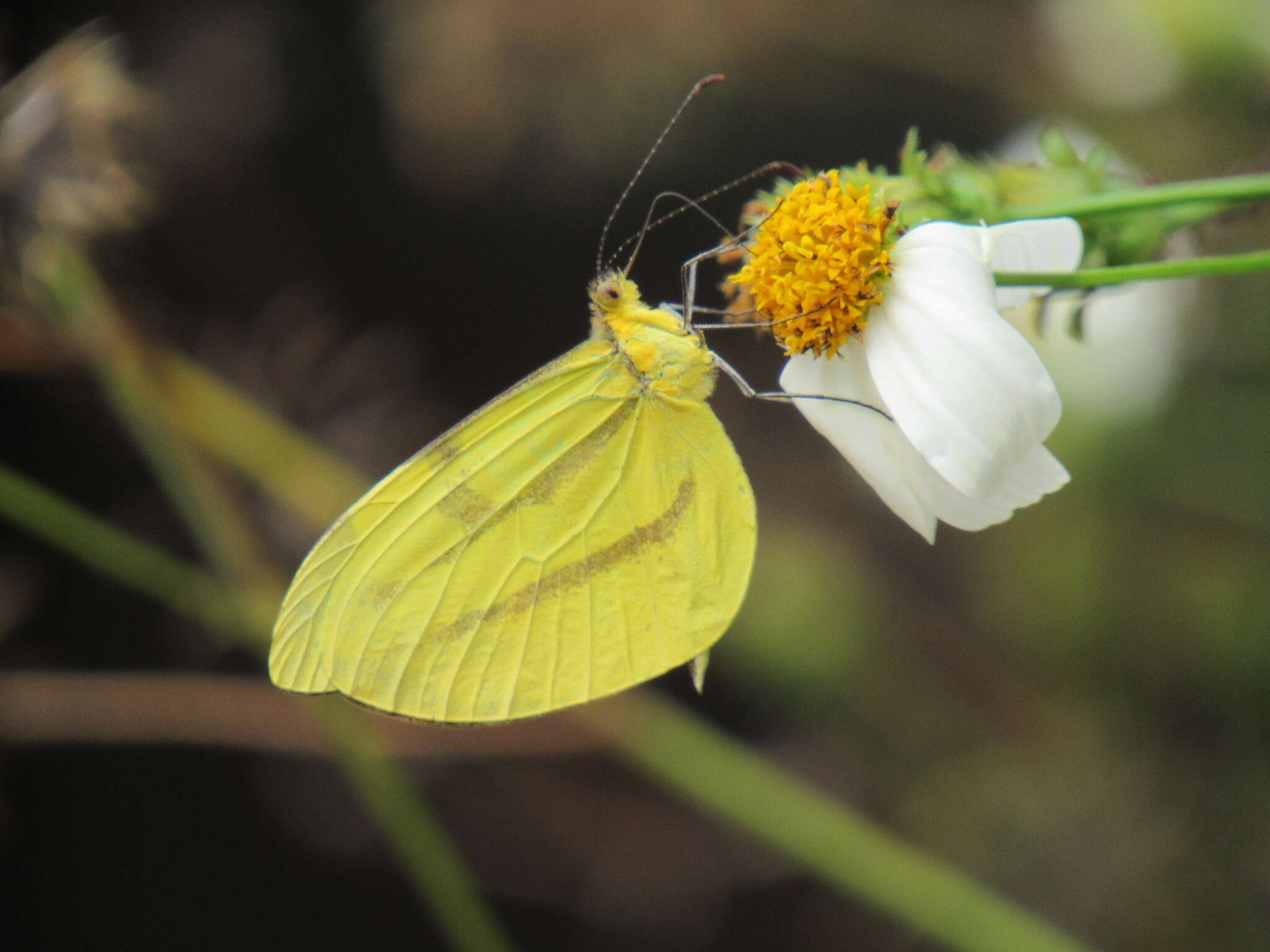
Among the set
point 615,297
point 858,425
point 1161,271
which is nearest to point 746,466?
point 615,297

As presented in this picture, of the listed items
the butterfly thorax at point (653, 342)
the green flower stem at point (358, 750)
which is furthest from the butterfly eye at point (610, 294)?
the green flower stem at point (358, 750)

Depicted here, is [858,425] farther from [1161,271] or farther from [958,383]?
[1161,271]

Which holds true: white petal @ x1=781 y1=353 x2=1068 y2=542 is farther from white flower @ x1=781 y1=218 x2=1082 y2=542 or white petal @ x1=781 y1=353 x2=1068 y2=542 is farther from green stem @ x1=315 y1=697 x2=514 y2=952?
green stem @ x1=315 y1=697 x2=514 y2=952

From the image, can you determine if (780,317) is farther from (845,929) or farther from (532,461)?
(845,929)

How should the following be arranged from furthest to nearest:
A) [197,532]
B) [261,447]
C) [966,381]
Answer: [261,447], [197,532], [966,381]

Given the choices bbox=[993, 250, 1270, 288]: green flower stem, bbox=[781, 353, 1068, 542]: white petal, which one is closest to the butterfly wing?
bbox=[781, 353, 1068, 542]: white petal

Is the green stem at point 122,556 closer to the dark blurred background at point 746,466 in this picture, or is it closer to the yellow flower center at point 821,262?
the dark blurred background at point 746,466
